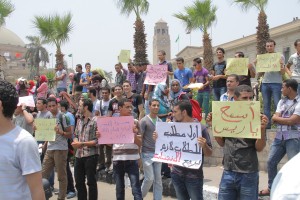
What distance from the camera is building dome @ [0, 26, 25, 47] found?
368ft

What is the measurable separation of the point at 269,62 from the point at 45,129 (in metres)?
4.17

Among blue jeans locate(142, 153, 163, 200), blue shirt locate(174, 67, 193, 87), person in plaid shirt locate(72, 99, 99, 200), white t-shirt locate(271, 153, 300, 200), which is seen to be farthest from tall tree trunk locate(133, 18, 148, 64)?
white t-shirt locate(271, 153, 300, 200)

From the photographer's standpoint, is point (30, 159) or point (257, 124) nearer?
point (30, 159)

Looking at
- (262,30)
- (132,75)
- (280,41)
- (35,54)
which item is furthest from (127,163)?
(35,54)

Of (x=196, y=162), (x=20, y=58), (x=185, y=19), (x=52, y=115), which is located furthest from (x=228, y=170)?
(x=20, y=58)

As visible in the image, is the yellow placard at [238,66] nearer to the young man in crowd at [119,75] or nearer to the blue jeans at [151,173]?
the blue jeans at [151,173]

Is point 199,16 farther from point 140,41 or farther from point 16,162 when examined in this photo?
point 16,162

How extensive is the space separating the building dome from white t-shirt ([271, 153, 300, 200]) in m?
118

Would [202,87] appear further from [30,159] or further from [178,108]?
[30,159]

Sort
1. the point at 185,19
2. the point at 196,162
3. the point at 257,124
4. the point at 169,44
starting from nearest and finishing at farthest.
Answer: the point at 257,124
the point at 196,162
the point at 185,19
the point at 169,44

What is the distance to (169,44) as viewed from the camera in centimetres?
11588

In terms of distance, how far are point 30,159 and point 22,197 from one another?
29 cm

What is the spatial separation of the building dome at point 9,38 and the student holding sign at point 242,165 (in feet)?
378

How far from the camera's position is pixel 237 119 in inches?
163
